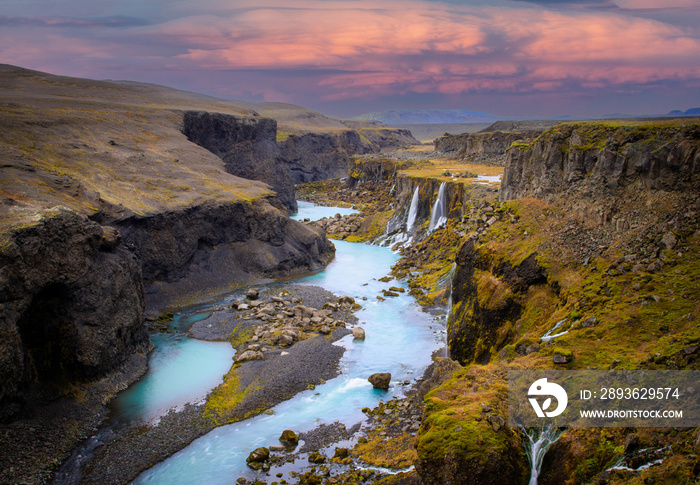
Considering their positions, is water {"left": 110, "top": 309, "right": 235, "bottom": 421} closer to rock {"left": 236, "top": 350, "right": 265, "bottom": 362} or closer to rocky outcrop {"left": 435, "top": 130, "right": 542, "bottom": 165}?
rock {"left": 236, "top": 350, "right": 265, "bottom": 362}

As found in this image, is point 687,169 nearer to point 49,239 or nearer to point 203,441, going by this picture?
point 203,441

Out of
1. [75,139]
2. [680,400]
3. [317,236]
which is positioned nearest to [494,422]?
[680,400]

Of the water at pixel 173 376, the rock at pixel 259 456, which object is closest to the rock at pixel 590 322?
the rock at pixel 259 456

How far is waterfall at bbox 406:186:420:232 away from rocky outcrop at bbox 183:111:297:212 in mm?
39879

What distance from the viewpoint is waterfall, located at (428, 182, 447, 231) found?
223 ft

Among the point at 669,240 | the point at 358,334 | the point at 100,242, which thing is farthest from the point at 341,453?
the point at 100,242

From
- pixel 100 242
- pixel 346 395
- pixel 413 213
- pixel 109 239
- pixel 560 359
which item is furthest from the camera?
pixel 413 213

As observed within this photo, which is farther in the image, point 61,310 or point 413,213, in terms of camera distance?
point 413,213

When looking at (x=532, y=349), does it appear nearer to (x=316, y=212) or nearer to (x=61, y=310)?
(x=61, y=310)

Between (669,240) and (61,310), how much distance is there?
3661cm

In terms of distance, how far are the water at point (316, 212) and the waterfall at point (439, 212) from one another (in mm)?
34485

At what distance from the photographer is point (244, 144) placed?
334ft

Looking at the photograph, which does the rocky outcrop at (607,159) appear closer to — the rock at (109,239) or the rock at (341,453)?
the rock at (341,453)

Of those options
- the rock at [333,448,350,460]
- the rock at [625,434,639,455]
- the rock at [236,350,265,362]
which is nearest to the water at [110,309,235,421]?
the rock at [236,350,265,362]
